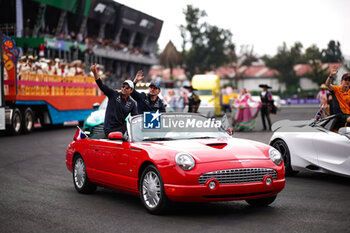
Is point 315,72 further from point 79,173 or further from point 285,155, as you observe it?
point 79,173

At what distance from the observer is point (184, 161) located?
6961mm

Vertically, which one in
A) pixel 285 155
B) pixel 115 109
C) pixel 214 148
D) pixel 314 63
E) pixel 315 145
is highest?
pixel 314 63

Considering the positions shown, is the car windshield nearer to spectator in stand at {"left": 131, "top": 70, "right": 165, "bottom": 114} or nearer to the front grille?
the front grille

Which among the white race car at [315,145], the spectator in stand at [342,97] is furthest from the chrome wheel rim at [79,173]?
the spectator in stand at [342,97]

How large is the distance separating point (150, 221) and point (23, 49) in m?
27.1

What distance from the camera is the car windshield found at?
8.05 meters

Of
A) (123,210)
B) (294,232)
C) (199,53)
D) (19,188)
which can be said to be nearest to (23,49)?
(19,188)

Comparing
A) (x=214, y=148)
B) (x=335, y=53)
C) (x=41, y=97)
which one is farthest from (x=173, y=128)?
(x=335, y=53)

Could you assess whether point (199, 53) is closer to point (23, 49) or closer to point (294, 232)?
point (23, 49)

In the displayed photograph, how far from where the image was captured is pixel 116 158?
8.11 m

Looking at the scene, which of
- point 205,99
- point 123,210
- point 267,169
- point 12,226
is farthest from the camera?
point 205,99

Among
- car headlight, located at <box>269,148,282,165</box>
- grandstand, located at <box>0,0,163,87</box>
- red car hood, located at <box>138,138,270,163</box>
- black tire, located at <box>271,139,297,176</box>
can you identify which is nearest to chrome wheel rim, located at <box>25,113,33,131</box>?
grandstand, located at <box>0,0,163,87</box>

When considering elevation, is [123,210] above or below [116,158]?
below

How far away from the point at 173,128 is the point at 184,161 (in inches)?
53.4
